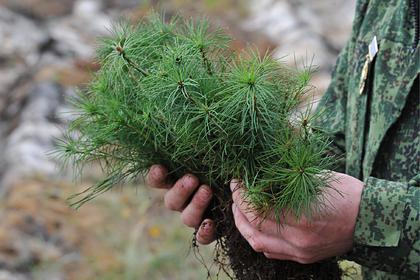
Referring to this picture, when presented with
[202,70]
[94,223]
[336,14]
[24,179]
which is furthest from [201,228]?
[336,14]

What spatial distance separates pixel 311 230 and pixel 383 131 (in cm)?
47

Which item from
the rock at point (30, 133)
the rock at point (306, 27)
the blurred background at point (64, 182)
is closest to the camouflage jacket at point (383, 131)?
the blurred background at point (64, 182)

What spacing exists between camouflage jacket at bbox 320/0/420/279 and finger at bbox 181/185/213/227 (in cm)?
40

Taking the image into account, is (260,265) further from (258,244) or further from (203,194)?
(203,194)

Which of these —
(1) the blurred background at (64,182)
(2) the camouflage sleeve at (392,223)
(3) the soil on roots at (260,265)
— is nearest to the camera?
(2) the camouflage sleeve at (392,223)

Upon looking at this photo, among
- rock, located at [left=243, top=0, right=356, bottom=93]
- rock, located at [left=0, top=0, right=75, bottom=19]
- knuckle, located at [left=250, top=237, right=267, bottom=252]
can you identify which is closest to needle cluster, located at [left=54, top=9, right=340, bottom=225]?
knuckle, located at [left=250, top=237, right=267, bottom=252]

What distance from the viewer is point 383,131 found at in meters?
1.07

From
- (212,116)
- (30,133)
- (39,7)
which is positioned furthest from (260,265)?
(39,7)

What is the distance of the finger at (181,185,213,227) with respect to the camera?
99cm

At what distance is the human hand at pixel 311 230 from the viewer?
32.2 inches

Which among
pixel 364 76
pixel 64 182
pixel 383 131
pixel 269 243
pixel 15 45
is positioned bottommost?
pixel 64 182

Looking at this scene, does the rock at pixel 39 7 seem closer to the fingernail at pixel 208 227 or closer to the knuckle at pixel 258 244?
the fingernail at pixel 208 227

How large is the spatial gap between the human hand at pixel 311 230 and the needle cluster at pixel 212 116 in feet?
0.10

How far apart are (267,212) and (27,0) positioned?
7.69m
